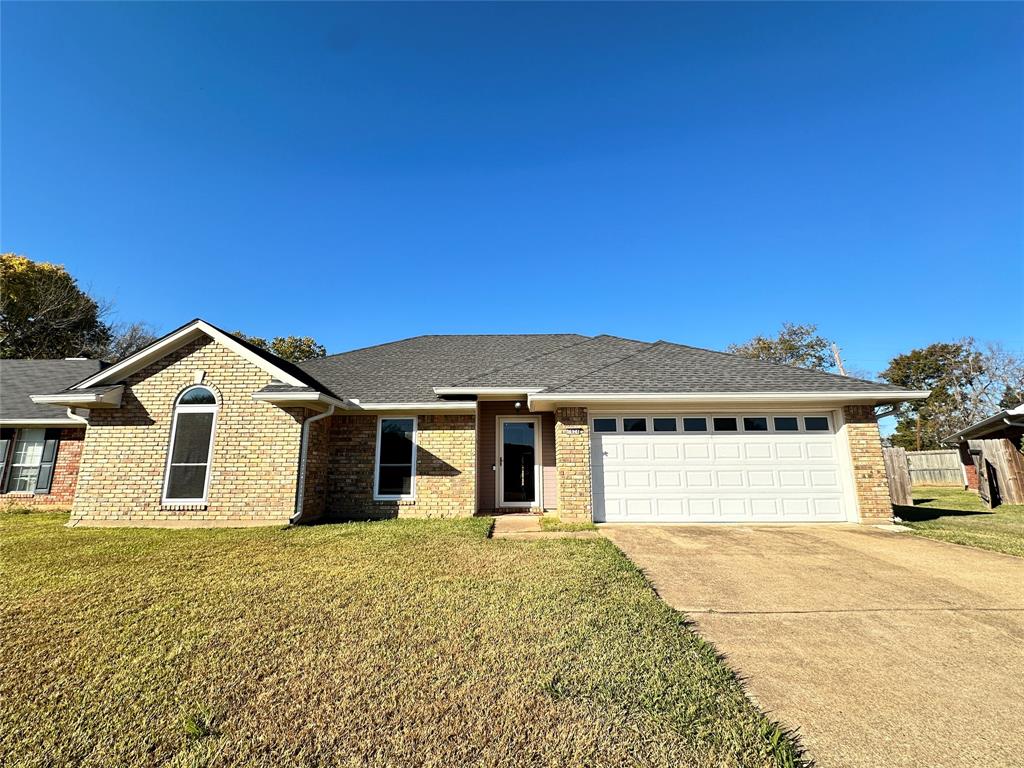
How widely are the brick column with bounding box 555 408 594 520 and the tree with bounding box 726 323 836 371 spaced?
23.9 metres

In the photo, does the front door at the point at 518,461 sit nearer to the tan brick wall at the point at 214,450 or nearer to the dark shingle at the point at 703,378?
the dark shingle at the point at 703,378

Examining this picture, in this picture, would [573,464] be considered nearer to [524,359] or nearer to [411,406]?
[411,406]

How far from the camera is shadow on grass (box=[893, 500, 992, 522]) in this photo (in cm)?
1012

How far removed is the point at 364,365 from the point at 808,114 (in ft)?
45.6

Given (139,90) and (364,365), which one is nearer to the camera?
(139,90)

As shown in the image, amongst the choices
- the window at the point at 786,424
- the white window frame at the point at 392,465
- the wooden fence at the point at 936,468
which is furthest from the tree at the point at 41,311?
the wooden fence at the point at 936,468

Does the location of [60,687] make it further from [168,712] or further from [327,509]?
[327,509]

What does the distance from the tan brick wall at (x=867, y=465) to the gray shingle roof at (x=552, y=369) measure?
686 millimetres

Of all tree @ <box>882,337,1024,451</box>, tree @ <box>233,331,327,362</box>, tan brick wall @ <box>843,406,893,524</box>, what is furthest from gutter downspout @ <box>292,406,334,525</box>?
tree @ <box>882,337,1024,451</box>

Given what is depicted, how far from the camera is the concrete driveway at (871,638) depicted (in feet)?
7.55

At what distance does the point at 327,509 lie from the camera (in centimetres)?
1012

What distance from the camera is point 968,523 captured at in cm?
917

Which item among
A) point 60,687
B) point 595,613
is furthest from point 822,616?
point 60,687

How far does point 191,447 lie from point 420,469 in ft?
16.1
